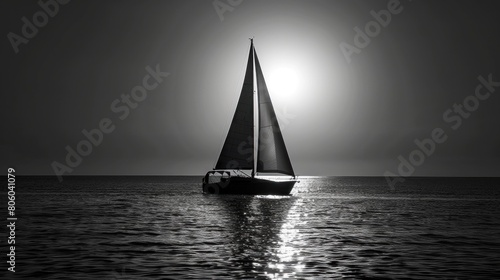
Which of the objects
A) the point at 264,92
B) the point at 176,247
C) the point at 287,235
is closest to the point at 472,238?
the point at 287,235

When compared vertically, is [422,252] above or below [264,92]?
below

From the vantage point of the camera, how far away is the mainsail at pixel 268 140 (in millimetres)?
77062

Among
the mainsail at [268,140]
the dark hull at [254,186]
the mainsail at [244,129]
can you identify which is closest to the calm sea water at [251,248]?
the dark hull at [254,186]

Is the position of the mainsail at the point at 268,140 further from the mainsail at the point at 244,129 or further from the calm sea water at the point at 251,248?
the calm sea water at the point at 251,248

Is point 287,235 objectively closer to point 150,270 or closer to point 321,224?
point 321,224

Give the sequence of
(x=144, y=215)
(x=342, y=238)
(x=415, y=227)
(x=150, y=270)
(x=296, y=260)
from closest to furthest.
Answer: (x=150, y=270) < (x=296, y=260) < (x=342, y=238) < (x=415, y=227) < (x=144, y=215)

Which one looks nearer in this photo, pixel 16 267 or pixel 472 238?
pixel 16 267

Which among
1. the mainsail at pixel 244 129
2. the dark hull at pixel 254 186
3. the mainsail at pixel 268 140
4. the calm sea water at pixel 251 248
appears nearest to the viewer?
the calm sea water at pixel 251 248

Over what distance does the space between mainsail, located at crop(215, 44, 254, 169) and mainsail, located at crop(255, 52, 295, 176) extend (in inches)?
48.0

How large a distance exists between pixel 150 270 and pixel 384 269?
10921 millimetres

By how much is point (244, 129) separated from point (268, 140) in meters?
3.48

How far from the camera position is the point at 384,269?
28125 mm

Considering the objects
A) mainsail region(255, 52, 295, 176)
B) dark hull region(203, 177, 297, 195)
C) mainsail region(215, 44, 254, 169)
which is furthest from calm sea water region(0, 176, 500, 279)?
mainsail region(215, 44, 254, 169)

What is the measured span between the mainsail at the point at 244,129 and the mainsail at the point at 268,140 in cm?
122
